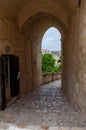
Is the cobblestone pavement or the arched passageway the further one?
the arched passageway

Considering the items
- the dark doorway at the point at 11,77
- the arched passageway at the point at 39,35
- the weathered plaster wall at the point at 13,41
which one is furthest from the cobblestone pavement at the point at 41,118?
the weathered plaster wall at the point at 13,41

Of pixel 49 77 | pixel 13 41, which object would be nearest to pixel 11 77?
pixel 13 41

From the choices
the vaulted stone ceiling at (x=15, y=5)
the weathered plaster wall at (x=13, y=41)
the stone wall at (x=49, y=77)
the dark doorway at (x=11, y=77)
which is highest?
the vaulted stone ceiling at (x=15, y=5)

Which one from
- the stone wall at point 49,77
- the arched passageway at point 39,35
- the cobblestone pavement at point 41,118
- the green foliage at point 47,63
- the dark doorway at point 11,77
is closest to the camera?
the cobblestone pavement at point 41,118

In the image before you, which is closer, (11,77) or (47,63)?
(11,77)

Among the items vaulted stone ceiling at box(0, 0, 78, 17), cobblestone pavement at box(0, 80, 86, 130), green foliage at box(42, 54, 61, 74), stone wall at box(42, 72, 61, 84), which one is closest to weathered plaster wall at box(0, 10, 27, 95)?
vaulted stone ceiling at box(0, 0, 78, 17)

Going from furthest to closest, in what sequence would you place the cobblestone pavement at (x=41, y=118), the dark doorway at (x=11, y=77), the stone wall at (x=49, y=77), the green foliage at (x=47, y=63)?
the green foliage at (x=47, y=63)
the stone wall at (x=49, y=77)
the dark doorway at (x=11, y=77)
the cobblestone pavement at (x=41, y=118)

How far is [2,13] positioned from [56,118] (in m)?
3.14

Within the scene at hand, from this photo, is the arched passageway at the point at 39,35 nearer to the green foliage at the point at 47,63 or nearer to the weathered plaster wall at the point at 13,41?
the weathered plaster wall at the point at 13,41

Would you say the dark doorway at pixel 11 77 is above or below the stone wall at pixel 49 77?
above

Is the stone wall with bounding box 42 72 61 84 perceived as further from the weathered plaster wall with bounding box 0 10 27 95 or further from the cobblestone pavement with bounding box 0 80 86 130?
the cobblestone pavement with bounding box 0 80 86 130

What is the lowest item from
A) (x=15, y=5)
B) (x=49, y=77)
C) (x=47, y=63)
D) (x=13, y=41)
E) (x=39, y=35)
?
(x=49, y=77)

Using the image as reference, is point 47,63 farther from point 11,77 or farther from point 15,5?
point 15,5

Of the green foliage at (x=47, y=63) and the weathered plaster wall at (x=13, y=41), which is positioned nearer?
the weathered plaster wall at (x=13, y=41)
